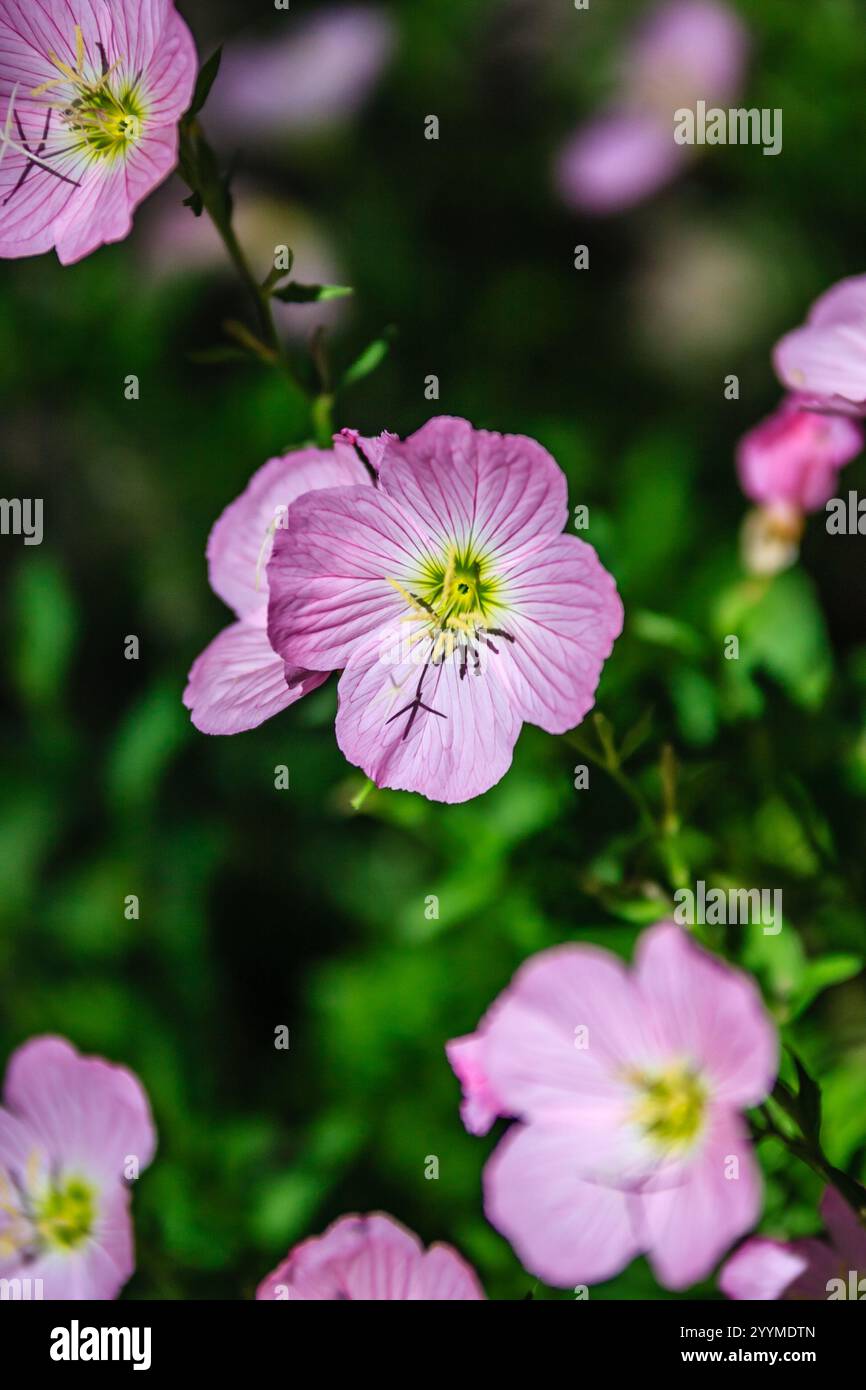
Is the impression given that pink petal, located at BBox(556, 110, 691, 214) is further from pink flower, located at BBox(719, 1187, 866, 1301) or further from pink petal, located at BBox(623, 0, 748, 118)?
pink flower, located at BBox(719, 1187, 866, 1301)

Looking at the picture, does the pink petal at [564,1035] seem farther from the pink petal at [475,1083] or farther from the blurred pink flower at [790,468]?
the blurred pink flower at [790,468]

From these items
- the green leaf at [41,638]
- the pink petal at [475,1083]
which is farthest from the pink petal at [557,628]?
the green leaf at [41,638]

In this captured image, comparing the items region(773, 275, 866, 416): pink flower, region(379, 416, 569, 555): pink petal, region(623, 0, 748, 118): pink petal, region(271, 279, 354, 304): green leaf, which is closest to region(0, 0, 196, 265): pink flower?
→ region(271, 279, 354, 304): green leaf

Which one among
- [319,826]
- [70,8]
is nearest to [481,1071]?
[70,8]

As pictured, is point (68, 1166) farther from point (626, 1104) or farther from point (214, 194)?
point (214, 194)

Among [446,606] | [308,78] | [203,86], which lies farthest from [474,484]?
[308,78]

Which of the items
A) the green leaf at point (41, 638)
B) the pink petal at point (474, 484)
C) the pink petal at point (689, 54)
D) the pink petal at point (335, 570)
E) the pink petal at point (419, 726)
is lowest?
the pink petal at point (419, 726)
